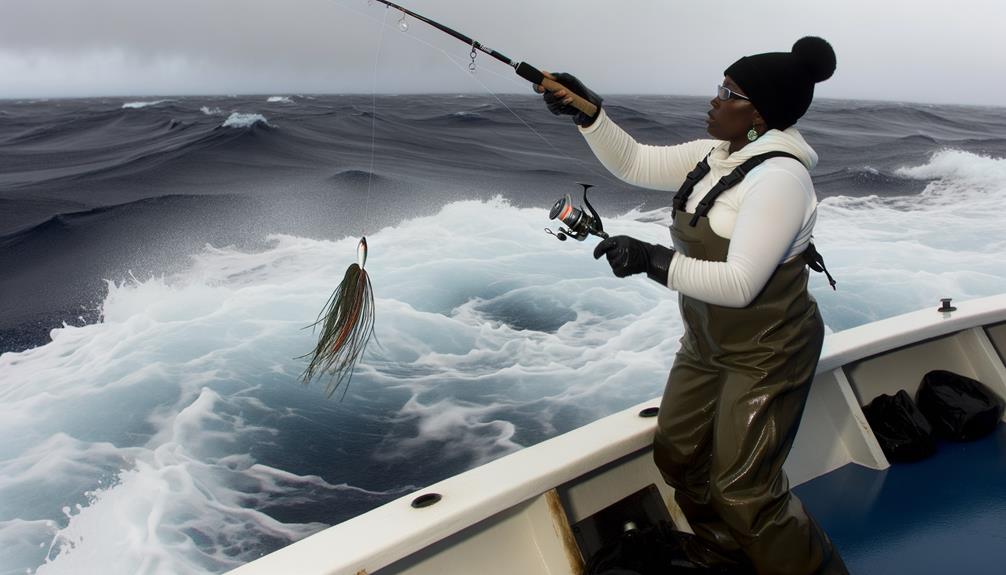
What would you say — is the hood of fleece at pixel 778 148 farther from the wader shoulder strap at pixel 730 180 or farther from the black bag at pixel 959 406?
the black bag at pixel 959 406

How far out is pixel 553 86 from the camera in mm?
1830

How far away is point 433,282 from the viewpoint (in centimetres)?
738

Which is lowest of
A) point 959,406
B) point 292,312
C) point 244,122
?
point 959,406

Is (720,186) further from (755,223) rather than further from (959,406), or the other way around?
(959,406)

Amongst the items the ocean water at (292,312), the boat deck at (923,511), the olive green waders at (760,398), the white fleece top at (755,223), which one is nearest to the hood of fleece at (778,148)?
the white fleece top at (755,223)

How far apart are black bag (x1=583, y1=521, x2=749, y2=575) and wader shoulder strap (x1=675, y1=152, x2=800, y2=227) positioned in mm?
830

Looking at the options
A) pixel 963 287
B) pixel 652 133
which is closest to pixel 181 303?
pixel 963 287

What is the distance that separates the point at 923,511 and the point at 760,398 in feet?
4.13

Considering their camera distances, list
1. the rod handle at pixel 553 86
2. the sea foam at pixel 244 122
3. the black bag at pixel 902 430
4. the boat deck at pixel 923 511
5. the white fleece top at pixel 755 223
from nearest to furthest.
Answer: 1. the white fleece top at pixel 755 223
2. the rod handle at pixel 553 86
3. the boat deck at pixel 923 511
4. the black bag at pixel 902 430
5. the sea foam at pixel 244 122

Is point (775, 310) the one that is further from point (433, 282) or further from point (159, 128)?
point (159, 128)

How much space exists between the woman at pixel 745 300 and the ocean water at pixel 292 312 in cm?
288

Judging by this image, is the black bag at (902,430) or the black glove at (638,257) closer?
the black glove at (638,257)

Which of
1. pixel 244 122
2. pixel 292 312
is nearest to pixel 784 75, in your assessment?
pixel 292 312

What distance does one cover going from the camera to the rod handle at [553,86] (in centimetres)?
182
